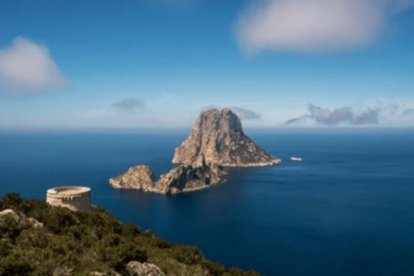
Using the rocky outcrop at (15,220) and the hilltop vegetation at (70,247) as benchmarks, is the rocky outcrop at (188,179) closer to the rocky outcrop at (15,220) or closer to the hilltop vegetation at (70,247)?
the hilltop vegetation at (70,247)

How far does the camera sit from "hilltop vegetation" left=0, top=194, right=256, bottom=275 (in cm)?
2219

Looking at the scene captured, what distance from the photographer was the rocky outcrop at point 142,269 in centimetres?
2603

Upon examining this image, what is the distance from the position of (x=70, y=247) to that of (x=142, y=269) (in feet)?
15.7

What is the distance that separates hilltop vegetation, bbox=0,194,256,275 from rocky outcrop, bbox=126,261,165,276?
0.38 m

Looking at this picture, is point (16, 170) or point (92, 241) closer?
point (92, 241)

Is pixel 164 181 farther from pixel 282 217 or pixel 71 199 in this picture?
pixel 71 199

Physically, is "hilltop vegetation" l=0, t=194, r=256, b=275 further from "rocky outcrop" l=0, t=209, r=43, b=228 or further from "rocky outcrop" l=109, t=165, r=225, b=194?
"rocky outcrop" l=109, t=165, r=225, b=194

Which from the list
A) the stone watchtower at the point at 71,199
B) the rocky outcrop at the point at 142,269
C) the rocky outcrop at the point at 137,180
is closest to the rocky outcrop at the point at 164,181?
the rocky outcrop at the point at 137,180

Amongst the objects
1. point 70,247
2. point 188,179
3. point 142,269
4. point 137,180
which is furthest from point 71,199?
point 188,179

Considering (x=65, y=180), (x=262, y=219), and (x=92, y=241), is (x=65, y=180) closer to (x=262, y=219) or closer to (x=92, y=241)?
(x=262, y=219)

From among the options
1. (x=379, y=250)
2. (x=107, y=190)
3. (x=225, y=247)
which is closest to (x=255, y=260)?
(x=225, y=247)

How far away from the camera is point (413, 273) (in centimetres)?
7512

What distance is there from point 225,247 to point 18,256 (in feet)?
240

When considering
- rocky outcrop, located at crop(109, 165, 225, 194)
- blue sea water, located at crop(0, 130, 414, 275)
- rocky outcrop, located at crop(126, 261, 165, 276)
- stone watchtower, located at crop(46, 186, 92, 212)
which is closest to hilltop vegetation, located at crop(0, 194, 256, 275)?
rocky outcrop, located at crop(126, 261, 165, 276)
